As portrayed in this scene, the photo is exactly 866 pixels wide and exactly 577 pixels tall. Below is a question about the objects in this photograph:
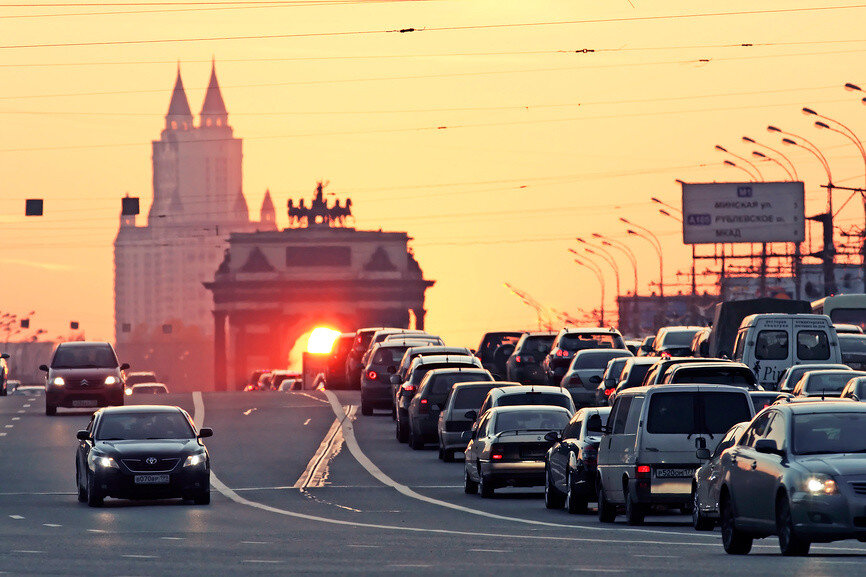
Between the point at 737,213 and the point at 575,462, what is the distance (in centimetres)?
6915

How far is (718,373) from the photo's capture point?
26.5 metres

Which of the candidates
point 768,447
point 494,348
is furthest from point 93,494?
point 494,348

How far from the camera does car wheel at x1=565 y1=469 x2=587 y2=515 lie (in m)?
22.8

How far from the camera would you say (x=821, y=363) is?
36.3 metres

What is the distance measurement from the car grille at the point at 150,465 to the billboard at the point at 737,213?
220 feet

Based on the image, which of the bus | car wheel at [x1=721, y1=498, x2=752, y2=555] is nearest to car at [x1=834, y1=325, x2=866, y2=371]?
the bus

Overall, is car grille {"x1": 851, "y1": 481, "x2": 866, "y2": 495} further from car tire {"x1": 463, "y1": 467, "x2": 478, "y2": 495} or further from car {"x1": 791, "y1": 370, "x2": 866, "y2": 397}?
car {"x1": 791, "y1": 370, "x2": 866, "y2": 397}

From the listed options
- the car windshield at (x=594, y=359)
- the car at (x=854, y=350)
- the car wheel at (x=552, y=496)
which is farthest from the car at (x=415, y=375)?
the car wheel at (x=552, y=496)

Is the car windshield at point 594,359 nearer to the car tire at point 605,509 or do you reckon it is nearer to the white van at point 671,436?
the car tire at point 605,509

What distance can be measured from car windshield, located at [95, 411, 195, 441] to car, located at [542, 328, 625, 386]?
1803 centimetres

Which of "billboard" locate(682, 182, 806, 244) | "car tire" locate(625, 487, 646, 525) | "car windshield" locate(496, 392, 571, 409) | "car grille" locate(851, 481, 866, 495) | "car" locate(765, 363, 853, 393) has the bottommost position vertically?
"car tire" locate(625, 487, 646, 525)

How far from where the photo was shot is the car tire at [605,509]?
21.4 m

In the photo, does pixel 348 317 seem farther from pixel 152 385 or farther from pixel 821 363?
pixel 821 363

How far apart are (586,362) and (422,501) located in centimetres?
1492
